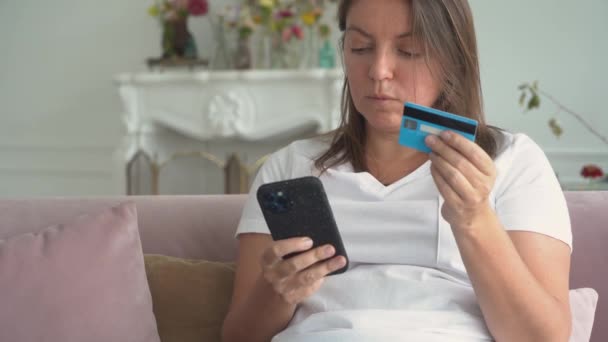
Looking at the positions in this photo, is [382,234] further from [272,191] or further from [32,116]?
[32,116]

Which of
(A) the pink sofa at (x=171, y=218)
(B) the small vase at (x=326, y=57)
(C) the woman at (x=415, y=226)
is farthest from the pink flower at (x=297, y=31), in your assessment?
(C) the woman at (x=415, y=226)

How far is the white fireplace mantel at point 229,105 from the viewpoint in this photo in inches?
141

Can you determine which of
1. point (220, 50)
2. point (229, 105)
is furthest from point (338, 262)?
point (220, 50)

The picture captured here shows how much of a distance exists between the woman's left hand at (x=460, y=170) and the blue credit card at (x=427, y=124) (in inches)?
0.6

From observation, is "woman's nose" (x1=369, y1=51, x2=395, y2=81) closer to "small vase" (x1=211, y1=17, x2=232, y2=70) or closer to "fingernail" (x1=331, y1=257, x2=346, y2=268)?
"fingernail" (x1=331, y1=257, x2=346, y2=268)

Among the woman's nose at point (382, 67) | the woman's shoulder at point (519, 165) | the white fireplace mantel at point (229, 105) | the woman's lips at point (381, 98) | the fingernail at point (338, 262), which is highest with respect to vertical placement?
the woman's nose at point (382, 67)

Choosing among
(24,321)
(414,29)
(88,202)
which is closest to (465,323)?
(414,29)

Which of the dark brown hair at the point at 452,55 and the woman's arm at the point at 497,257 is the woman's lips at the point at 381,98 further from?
the woman's arm at the point at 497,257

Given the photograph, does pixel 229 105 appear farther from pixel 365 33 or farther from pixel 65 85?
pixel 365 33

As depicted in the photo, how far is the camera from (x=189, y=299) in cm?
137

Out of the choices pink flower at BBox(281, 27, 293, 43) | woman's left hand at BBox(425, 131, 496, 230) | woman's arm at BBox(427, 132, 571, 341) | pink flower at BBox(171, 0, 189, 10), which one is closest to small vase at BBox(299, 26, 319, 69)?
pink flower at BBox(281, 27, 293, 43)

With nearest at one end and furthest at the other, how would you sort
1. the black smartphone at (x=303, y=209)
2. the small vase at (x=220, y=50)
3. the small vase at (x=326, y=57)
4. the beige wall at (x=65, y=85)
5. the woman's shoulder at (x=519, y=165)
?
1. the black smartphone at (x=303, y=209)
2. the woman's shoulder at (x=519, y=165)
3. the small vase at (x=326, y=57)
4. the small vase at (x=220, y=50)
5. the beige wall at (x=65, y=85)

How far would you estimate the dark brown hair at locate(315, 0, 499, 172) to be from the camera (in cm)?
116

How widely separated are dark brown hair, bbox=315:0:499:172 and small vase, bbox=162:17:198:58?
2.65 metres
